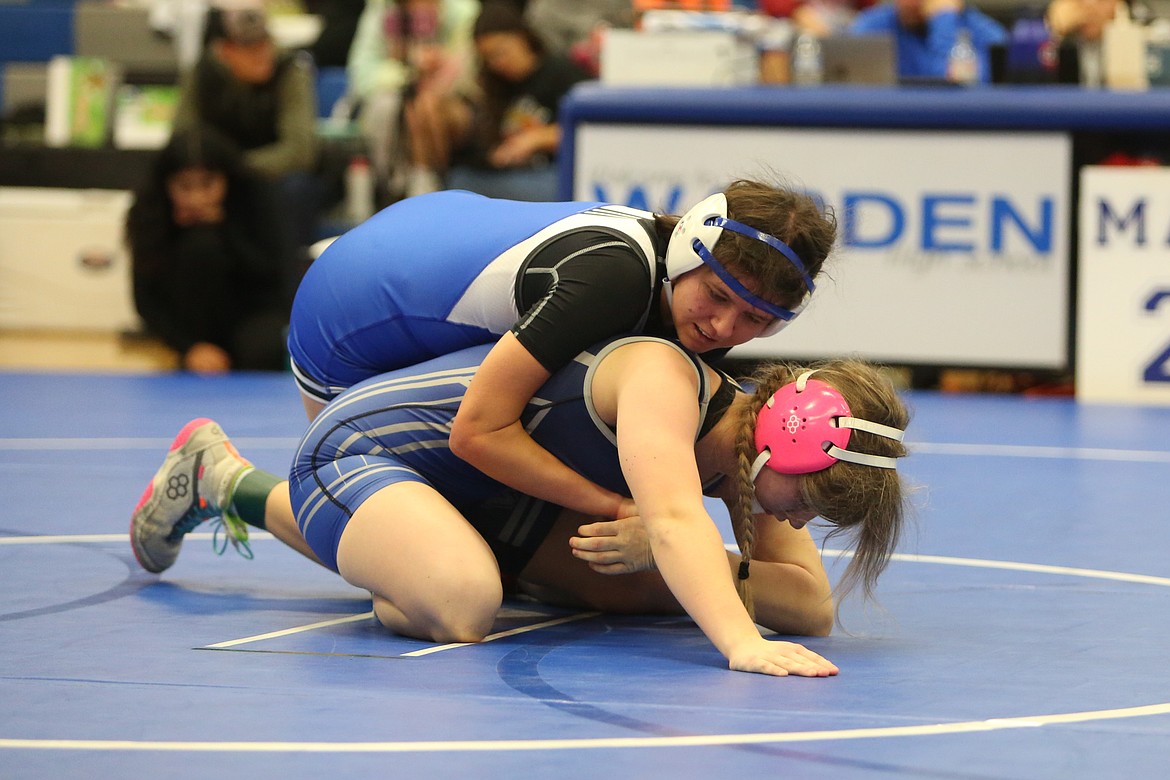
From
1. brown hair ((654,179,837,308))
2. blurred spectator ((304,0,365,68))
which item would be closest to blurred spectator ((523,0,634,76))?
blurred spectator ((304,0,365,68))

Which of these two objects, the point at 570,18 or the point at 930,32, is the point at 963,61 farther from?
the point at 570,18

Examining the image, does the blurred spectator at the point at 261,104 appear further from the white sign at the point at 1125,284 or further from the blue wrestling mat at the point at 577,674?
the blue wrestling mat at the point at 577,674

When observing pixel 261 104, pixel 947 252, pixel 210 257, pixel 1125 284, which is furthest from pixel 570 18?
pixel 1125 284

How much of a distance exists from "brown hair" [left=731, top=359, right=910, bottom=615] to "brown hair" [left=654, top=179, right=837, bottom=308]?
7.3 inches

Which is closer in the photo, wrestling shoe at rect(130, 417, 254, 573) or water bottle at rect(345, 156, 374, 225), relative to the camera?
wrestling shoe at rect(130, 417, 254, 573)

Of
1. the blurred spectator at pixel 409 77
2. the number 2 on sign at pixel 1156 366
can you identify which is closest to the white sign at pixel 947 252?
the number 2 on sign at pixel 1156 366

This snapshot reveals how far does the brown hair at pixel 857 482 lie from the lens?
9.23 feet

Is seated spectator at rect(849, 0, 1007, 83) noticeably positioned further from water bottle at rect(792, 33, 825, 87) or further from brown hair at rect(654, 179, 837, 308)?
brown hair at rect(654, 179, 837, 308)

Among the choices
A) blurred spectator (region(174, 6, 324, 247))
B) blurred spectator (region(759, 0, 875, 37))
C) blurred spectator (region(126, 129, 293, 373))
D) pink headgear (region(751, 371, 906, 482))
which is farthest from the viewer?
blurred spectator (region(759, 0, 875, 37))

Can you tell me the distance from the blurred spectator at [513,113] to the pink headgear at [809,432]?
18.0 ft

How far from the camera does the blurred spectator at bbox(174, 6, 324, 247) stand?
8.22 meters

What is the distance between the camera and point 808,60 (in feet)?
25.6

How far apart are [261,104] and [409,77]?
84 cm

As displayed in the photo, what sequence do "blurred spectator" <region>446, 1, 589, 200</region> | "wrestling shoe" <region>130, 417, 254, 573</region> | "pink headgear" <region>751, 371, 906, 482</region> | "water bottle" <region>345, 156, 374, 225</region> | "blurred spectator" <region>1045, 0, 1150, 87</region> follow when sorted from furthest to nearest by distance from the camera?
"water bottle" <region>345, 156, 374, 225</region>
"blurred spectator" <region>446, 1, 589, 200</region>
"blurred spectator" <region>1045, 0, 1150, 87</region>
"wrestling shoe" <region>130, 417, 254, 573</region>
"pink headgear" <region>751, 371, 906, 482</region>
